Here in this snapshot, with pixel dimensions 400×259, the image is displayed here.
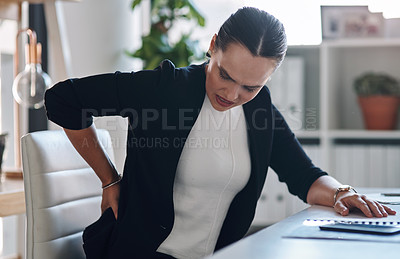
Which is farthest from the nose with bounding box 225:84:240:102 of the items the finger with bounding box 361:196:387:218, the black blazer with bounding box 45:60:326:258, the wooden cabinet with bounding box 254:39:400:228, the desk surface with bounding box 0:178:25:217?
the wooden cabinet with bounding box 254:39:400:228

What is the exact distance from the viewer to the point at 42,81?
230 cm

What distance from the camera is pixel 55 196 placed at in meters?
1.47

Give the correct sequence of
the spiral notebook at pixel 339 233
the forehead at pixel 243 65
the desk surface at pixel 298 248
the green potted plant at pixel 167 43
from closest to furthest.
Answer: the desk surface at pixel 298 248, the spiral notebook at pixel 339 233, the forehead at pixel 243 65, the green potted plant at pixel 167 43

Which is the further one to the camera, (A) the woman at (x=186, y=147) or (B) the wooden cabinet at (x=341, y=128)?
(B) the wooden cabinet at (x=341, y=128)

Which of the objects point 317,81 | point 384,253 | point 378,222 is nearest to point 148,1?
point 317,81

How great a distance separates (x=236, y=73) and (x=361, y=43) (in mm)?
2032

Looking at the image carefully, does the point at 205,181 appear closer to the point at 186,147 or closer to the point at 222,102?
the point at 186,147

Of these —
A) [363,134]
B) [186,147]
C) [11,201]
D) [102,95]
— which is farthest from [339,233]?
[363,134]

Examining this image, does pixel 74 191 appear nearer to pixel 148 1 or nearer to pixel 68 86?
pixel 68 86

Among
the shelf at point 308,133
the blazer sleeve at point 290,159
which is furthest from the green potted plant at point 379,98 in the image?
the blazer sleeve at point 290,159

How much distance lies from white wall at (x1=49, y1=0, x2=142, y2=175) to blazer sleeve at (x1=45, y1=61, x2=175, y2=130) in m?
1.59

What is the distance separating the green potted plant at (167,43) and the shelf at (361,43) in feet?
2.34

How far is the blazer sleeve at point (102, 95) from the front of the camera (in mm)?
1403

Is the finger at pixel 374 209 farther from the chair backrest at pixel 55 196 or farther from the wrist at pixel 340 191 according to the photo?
the chair backrest at pixel 55 196
